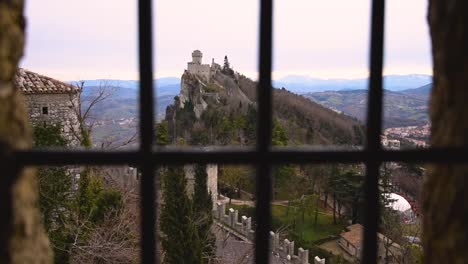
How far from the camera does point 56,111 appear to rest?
11.9m

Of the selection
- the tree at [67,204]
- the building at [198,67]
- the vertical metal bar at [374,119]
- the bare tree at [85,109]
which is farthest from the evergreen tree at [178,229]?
the building at [198,67]

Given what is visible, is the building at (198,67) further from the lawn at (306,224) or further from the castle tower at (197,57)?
the lawn at (306,224)

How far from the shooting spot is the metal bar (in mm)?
975

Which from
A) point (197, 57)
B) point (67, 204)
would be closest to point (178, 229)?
point (67, 204)

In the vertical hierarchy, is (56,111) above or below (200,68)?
below

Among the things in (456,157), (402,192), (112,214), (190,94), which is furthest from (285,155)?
(190,94)

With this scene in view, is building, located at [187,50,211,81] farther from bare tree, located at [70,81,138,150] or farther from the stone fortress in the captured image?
bare tree, located at [70,81,138,150]

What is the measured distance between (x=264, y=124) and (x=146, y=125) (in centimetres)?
24

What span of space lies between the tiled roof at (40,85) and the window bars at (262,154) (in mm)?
11111

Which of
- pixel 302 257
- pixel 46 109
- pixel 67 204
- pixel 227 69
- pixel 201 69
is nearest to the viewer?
pixel 67 204

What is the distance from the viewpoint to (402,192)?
2333 cm

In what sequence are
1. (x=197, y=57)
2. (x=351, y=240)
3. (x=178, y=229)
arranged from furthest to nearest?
1. (x=197, y=57)
2. (x=351, y=240)
3. (x=178, y=229)

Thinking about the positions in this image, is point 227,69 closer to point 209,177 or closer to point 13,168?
point 209,177

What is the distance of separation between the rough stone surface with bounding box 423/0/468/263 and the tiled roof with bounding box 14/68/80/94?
11.3m
